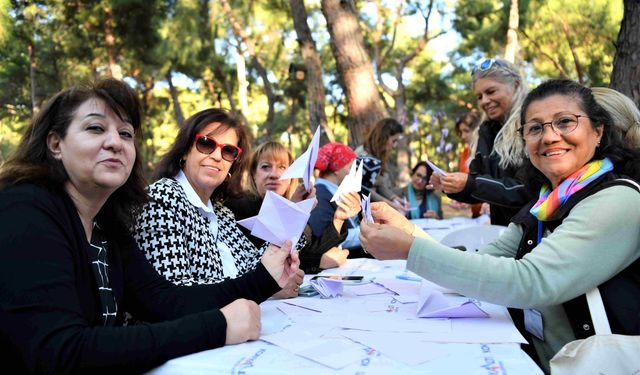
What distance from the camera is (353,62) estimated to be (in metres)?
6.42

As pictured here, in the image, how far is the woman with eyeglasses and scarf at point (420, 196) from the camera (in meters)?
6.69

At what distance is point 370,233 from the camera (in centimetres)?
162

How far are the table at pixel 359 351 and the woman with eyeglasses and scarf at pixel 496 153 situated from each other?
4.26 feet

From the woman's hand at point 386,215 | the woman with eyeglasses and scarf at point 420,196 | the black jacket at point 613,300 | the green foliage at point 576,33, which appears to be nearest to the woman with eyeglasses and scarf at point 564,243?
the black jacket at point 613,300

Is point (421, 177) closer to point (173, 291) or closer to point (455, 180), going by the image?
point (455, 180)

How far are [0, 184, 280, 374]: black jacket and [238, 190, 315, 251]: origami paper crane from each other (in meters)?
0.34

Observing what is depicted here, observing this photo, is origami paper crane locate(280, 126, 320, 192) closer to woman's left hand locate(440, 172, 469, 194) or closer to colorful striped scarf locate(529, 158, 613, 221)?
colorful striped scarf locate(529, 158, 613, 221)

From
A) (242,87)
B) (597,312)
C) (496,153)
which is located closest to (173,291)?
(597,312)

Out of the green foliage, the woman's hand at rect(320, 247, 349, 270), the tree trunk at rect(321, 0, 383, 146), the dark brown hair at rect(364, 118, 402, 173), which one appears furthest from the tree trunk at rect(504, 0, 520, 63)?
the woman's hand at rect(320, 247, 349, 270)

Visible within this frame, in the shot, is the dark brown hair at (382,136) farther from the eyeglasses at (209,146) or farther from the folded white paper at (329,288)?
the folded white paper at (329,288)

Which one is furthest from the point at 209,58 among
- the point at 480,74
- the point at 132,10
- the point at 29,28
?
the point at 480,74

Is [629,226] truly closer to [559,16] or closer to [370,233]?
[370,233]

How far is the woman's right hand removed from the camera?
4.44ft

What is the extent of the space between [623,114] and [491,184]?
1.14 metres
